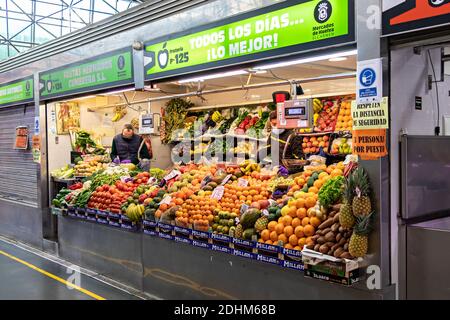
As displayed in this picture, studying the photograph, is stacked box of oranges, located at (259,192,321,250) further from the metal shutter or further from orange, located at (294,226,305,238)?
the metal shutter

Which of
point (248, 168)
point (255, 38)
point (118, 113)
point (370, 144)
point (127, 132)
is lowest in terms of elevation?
point (248, 168)

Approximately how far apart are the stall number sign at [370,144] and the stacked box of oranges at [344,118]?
3640 mm

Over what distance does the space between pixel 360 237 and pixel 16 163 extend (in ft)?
23.3

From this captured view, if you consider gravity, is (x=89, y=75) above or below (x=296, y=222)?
above

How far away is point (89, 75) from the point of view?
6246 mm

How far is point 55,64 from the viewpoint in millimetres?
7141

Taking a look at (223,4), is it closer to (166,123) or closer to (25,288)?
(25,288)

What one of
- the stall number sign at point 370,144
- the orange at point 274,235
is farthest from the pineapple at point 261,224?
→ the stall number sign at point 370,144

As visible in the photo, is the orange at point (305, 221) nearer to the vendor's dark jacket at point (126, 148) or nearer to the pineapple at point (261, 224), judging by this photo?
the pineapple at point (261, 224)

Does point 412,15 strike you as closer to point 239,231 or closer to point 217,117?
point 239,231

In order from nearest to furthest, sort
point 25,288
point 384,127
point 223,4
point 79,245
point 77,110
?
point 384,127, point 223,4, point 25,288, point 79,245, point 77,110

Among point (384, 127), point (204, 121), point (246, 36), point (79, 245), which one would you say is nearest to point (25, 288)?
point (79, 245)

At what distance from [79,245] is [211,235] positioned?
9.29ft

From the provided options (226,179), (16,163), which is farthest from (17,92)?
(226,179)
